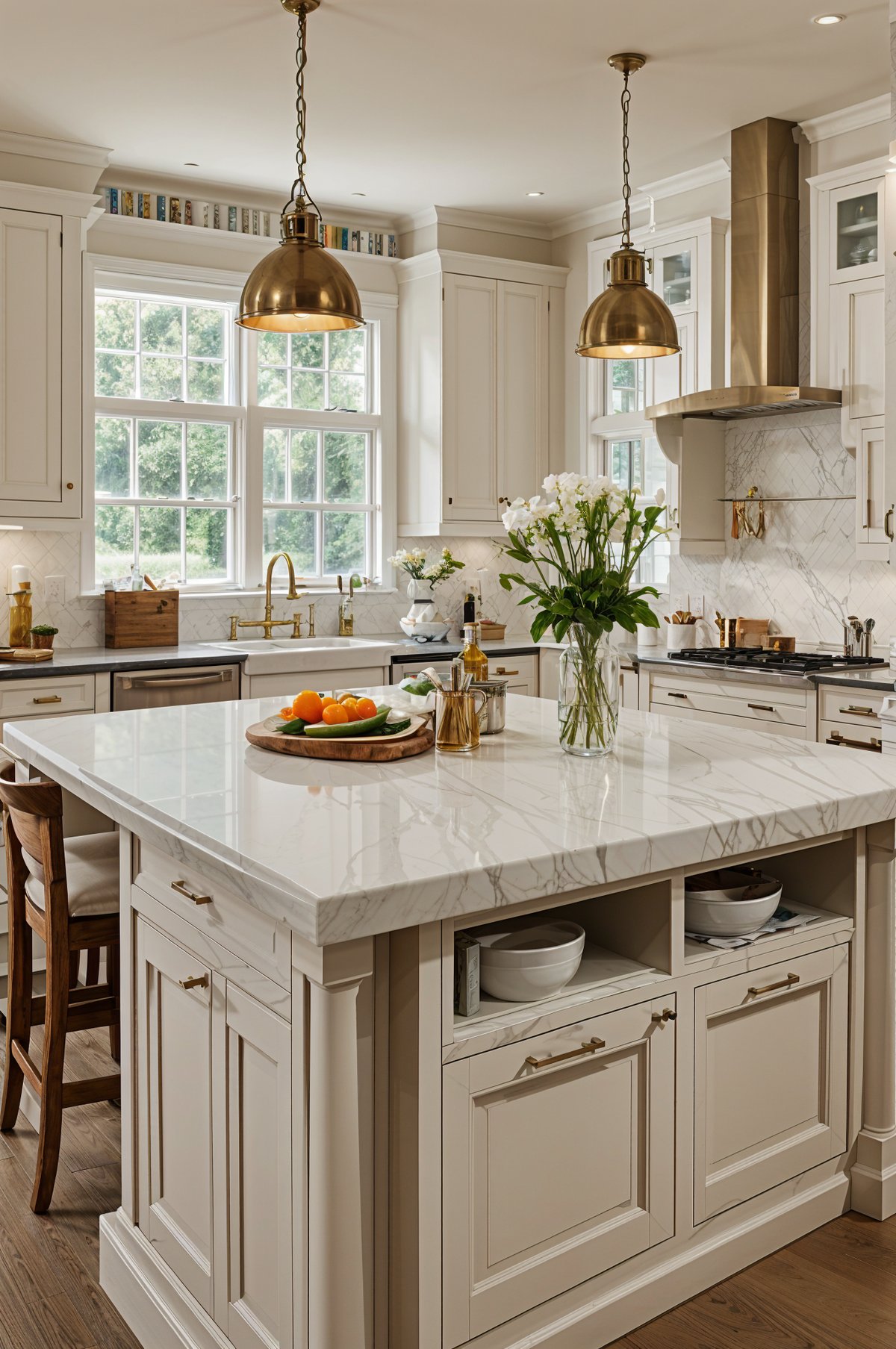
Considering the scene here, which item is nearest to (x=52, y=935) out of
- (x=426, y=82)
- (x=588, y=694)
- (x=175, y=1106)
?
(x=175, y=1106)

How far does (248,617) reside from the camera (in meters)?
5.65

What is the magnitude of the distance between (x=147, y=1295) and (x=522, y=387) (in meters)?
4.79

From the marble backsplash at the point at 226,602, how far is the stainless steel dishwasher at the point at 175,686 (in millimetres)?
723

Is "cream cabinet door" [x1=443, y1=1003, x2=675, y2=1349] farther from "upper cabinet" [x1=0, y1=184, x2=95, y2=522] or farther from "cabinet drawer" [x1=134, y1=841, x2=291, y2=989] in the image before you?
"upper cabinet" [x1=0, y1=184, x2=95, y2=522]

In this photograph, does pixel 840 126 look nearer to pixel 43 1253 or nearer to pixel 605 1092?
pixel 605 1092

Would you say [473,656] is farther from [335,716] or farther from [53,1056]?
[53,1056]

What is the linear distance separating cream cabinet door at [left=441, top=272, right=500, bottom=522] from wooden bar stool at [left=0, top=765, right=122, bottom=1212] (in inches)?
131

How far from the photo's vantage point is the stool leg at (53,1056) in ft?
8.37

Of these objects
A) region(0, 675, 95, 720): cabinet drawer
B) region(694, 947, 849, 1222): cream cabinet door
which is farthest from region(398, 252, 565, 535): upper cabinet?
region(694, 947, 849, 1222): cream cabinet door

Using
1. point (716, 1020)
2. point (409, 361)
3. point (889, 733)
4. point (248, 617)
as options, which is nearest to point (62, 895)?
point (716, 1020)

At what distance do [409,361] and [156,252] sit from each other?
138 centimetres

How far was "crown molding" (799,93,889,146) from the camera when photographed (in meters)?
4.36

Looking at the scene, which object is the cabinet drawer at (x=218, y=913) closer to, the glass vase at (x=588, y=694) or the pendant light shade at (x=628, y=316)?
the glass vase at (x=588, y=694)

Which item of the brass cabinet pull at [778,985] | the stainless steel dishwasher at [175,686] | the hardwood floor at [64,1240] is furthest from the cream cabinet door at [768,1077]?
the stainless steel dishwasher at [175,686]
